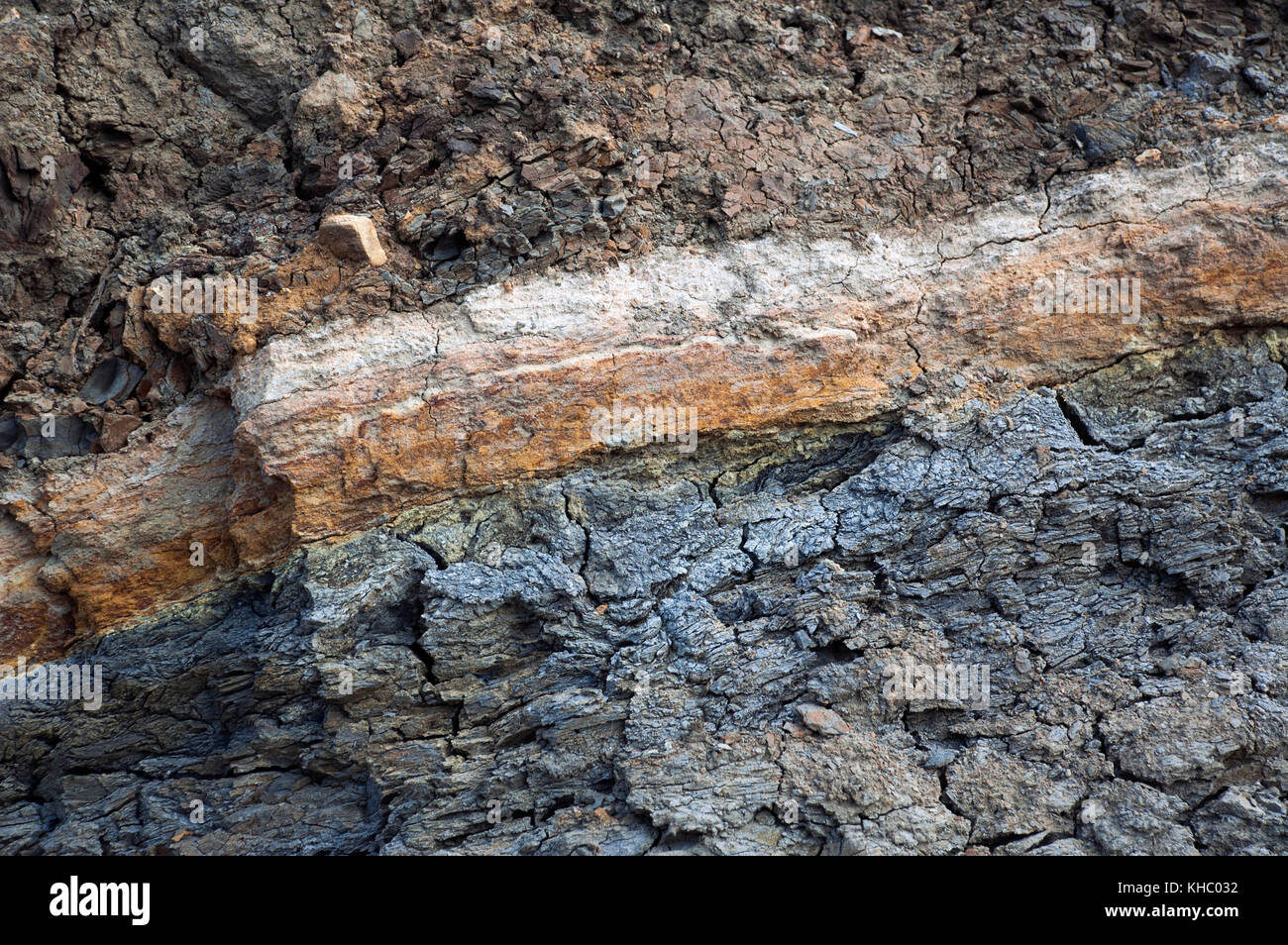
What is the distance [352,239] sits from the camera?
4953 mm

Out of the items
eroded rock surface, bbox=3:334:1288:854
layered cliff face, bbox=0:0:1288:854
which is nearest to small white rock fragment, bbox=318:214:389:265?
layered cliff face, bbox=0:0:1288:854

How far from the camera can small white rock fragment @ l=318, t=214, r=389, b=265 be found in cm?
494

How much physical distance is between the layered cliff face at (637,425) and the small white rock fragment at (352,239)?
0.05 meters

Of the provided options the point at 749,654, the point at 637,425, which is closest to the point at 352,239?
the point at 637,425

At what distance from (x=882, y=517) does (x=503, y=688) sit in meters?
2.13

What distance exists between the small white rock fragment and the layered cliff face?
49 millimetres

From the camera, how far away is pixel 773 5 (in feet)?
18.4

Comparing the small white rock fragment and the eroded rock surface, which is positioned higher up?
the small white rock fragment

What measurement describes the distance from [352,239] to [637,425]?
5.92 ft

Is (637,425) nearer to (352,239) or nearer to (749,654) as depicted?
(749,654)

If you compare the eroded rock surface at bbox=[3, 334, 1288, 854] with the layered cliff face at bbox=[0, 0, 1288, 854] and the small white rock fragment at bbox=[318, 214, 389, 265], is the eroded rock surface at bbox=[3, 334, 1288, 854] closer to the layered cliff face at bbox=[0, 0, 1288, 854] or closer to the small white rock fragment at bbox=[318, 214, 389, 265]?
the layered cliff face at bbox=[0, 0, 1288, 854]

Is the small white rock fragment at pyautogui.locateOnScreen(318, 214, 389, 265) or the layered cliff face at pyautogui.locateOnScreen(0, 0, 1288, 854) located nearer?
the layered cliff face at pyautogui.locateOnScreen(0, 0, 1288, 854)

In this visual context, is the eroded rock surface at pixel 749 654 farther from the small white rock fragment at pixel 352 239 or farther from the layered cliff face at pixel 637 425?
the small white rock fragment at pixel 352 239

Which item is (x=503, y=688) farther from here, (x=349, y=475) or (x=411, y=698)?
(x=349, y=475)
